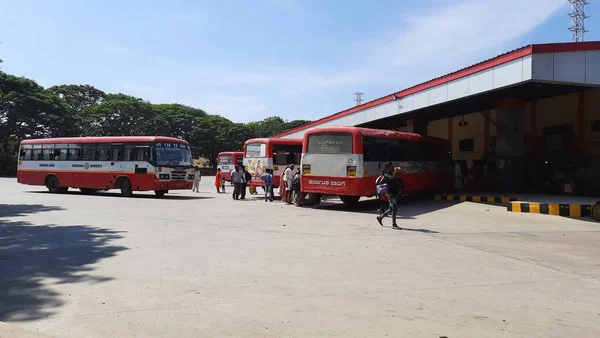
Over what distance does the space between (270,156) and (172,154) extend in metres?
4.73

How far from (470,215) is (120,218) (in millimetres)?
10492

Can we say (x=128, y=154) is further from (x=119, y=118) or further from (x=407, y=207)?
(x=119, y=118)

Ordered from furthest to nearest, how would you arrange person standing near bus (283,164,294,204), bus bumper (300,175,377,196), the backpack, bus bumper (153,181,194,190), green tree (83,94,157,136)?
1. green tree (83,94,157,136)
2. bus bumper (153,181,194,190)
3. person standing near bus (283,164,294,204)
4. the backpack
5. bus bumper (300,175,377,196)

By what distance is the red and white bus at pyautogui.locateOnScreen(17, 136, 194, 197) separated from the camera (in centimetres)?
2002

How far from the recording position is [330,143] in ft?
51.0

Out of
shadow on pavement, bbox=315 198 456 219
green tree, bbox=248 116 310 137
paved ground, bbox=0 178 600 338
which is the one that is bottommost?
paved ground, bbox=0 178 600 338

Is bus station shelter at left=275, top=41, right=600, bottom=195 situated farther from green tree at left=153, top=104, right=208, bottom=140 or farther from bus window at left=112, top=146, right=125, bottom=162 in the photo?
green tree at left=153, top=104, right=208, bottom=140

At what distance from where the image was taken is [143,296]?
5168 millimetres

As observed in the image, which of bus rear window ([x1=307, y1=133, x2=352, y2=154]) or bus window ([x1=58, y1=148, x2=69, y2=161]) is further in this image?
bus window ([x1=58, y1=148, x2=69, y2=161])

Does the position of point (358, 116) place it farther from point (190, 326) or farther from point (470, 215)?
point (190, 326)

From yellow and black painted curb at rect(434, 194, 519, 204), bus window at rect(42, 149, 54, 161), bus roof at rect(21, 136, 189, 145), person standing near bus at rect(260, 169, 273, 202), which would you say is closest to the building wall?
yellow and black painted curb at rect(434, 194, 519, 204)

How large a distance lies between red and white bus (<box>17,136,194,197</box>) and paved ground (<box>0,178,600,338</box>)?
8.62m

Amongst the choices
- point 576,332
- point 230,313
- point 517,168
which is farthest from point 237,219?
point 517,168

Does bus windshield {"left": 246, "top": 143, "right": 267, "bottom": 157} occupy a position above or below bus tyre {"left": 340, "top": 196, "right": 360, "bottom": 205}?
above
